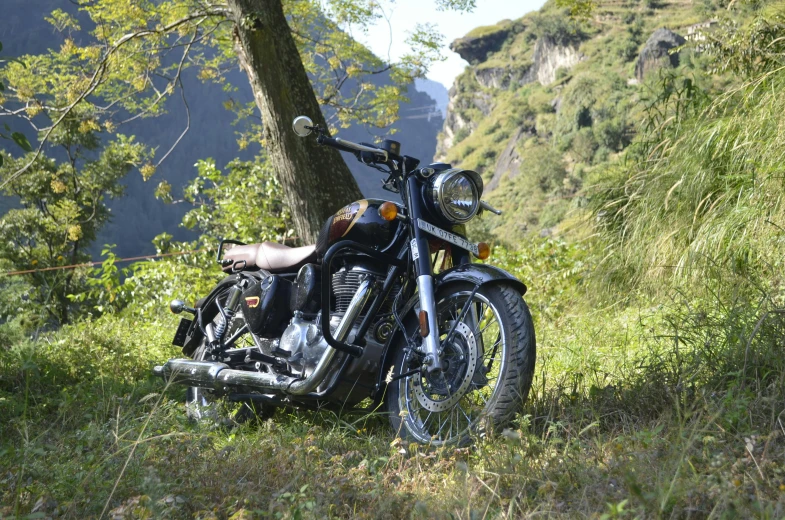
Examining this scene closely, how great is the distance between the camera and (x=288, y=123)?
659cm


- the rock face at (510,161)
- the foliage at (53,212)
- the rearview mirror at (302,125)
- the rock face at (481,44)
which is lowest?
the rock face at (510,161)

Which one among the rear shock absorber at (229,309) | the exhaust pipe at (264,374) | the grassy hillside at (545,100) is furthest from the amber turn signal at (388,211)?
the grassy hillside at (545,100)

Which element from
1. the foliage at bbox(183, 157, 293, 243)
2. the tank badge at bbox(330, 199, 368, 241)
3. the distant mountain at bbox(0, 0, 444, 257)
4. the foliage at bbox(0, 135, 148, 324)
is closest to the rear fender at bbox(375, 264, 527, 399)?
the tank badge at bbox(330, 199, 368, 241)

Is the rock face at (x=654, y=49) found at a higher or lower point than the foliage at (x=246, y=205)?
higher

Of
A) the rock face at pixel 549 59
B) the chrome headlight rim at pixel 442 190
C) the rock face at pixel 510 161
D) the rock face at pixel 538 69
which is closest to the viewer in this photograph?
the chrome headlight rim at pixel 442 190

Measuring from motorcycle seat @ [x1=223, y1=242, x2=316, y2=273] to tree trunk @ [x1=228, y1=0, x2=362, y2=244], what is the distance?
188 cm

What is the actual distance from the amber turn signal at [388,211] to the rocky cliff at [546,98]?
2317 inches

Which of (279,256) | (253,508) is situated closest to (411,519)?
(253,508)

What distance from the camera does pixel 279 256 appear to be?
14.3ft

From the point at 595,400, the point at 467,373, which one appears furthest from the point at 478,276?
the point at 595,400

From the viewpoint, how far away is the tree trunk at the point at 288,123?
6586 millimetres

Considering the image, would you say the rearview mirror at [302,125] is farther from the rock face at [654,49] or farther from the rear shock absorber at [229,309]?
the rock face at [654,49]

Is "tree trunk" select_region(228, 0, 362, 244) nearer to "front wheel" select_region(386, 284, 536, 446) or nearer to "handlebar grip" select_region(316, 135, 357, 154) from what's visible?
"handlebar grip" select_region(316, 135, 357, 154)

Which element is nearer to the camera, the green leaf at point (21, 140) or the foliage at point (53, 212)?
the green leaf at point (21, 140)
